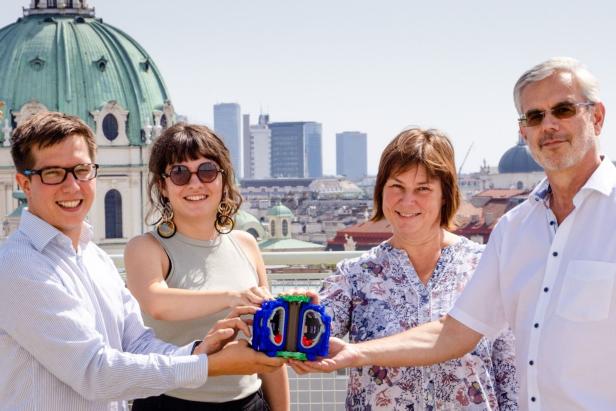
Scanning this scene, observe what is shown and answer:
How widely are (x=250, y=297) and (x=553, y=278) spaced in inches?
32.1

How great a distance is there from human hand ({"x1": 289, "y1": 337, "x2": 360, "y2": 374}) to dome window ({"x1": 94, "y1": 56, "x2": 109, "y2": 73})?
3769cm

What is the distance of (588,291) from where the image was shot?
2.40m

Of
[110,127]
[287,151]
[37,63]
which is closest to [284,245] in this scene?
[110,127]

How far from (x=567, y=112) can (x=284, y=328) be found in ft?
2.94

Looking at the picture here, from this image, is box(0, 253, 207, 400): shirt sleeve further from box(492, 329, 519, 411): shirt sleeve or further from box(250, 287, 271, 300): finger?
box(492, 329, 519, 411): shirt sleeve

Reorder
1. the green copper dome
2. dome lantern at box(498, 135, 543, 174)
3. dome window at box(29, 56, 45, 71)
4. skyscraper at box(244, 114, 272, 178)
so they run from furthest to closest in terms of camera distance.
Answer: skyscraper at box(244, 114, 272, 178) → dome lantern at box(498, 135, 543, 174) → the green copper dome → dome window at box(29, 56, 45, 71)

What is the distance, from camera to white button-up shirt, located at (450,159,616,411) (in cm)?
240

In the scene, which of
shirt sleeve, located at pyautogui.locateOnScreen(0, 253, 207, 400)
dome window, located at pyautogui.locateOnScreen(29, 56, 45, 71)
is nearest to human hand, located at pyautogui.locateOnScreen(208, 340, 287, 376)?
shirt sleeve, located at pyautogui.locateOnScreen(0, 253, 207, 400)

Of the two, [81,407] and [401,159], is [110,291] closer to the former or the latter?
[81,407]

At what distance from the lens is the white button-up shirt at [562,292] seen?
94.7 inches

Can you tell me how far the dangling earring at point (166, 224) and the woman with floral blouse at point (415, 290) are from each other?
486 mm

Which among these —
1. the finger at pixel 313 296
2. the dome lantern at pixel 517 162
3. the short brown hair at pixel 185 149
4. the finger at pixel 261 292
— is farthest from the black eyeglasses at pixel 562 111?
the dome lantern at pixel 517 162

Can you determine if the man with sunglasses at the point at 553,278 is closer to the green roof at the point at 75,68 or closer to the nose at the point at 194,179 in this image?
the nose at the point at 194,179

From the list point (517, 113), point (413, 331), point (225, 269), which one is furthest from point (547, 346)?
point (225, 269)
